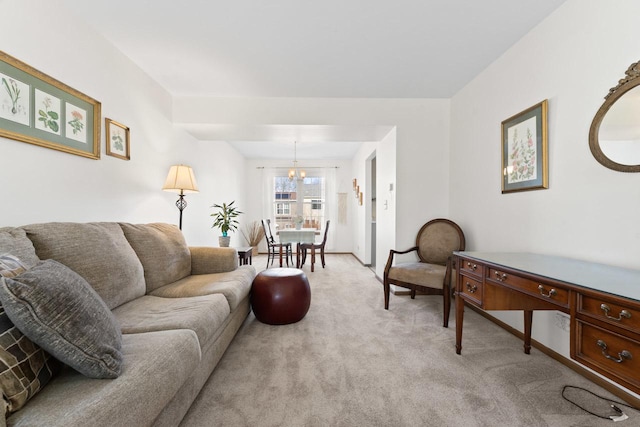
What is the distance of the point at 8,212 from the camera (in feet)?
5.24

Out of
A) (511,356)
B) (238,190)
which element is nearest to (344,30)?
(511,356)

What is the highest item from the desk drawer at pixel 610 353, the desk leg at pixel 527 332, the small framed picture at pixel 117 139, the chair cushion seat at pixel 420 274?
the small framed picture at pixel 117 139

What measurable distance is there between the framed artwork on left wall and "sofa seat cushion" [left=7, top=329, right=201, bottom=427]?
150 cm

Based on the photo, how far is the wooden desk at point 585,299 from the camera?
992mm

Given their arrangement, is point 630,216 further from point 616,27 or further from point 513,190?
point 616,27

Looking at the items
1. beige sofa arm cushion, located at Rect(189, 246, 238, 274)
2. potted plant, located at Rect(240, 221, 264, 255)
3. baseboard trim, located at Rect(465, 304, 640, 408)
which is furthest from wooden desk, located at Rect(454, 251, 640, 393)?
potted plant, located at Rect(240, 221, 264, 255)

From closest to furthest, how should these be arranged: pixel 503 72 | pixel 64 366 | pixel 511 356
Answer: pixel 64 366, pixel 511 356, pixel 503 72

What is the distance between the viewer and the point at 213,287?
209 centimetres

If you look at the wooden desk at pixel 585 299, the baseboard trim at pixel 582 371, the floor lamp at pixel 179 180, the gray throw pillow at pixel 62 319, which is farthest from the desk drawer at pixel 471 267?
the floor lamp at pixel 179 180

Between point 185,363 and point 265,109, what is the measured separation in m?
3.03

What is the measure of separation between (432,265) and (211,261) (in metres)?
2.30

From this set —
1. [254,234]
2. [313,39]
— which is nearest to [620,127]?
[313,39]

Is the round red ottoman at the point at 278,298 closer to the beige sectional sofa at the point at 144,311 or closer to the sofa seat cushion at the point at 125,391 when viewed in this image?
the beige sectional sofa at the point at 144,311

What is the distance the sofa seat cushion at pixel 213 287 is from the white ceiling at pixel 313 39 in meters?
2.07
